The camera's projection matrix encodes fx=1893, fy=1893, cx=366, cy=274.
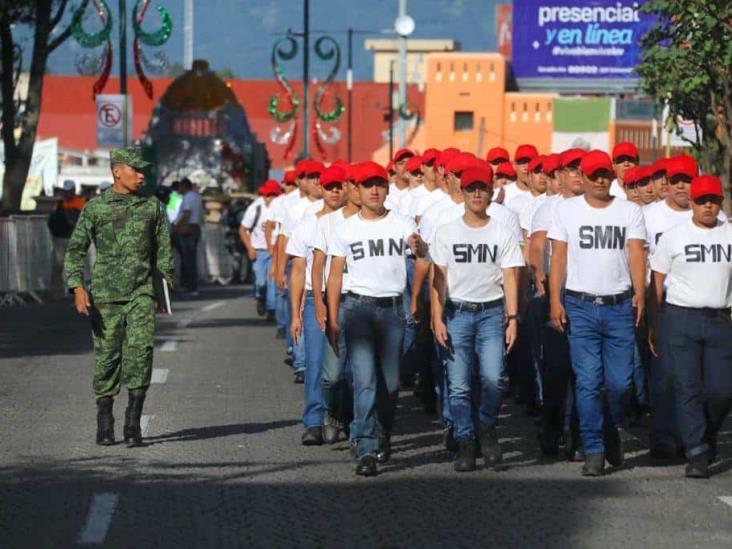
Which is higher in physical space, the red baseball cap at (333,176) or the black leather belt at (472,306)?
the red baseball cap at (333,176)

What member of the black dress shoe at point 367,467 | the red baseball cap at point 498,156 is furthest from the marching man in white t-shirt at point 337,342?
the red baseball cap at point 498,156

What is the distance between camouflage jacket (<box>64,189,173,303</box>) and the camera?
40.0ft

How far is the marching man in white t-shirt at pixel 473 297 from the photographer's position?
11.2 m

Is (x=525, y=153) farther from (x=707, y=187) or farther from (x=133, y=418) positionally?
(x=133, y=418)

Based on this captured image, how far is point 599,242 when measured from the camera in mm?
11117

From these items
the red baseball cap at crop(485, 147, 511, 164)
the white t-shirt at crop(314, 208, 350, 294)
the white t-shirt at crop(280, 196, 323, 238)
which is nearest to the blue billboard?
the red baseball cap at crop(485, 147, 511, 164)

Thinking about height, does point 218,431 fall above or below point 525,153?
below

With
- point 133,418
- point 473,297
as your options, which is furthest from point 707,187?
point 133,418

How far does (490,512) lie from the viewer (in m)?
9.73

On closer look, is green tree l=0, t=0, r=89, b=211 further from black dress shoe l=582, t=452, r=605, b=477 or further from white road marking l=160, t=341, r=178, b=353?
black dress shoe l=582, t=452, r=605, b=477

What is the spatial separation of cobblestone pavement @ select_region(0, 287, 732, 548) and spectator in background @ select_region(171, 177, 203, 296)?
15.6m

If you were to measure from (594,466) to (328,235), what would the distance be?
2.13 meters

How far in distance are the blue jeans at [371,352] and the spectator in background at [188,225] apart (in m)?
19.9

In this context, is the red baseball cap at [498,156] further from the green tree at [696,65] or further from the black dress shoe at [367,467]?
the black dress shoe at [367,467]
